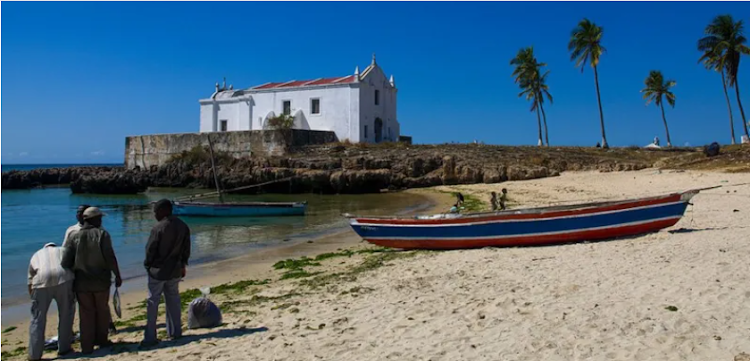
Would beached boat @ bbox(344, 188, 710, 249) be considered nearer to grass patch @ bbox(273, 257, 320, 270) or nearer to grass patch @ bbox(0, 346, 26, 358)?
grass patch @ bbox(273, 257, 320, 270)

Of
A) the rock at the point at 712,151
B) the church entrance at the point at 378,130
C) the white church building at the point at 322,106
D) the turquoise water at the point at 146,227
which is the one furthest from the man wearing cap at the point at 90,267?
the church entrance at the point at 378,130

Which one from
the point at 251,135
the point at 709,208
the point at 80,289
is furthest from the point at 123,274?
the point at 251,135

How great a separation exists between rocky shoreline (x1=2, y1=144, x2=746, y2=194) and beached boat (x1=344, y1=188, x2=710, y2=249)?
23111 mm

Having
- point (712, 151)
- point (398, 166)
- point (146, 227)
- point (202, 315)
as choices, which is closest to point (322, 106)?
A: point (398, 166)

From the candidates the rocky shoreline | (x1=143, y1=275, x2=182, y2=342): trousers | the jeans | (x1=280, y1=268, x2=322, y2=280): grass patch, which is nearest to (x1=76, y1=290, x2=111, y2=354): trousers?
the jeans

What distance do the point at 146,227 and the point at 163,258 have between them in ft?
62.2

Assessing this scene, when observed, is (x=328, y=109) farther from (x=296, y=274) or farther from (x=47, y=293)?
(x=47, y=293)

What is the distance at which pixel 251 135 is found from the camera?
45.0 m

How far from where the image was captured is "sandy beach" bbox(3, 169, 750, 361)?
5090 mm

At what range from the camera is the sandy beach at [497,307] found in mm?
5090

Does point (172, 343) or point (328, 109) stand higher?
point (328, 109)

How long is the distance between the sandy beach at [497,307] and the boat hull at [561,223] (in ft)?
1.13

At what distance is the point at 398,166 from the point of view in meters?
39.2

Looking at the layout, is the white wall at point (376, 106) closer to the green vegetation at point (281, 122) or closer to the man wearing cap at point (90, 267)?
the green vegetation at point (281, 122)
